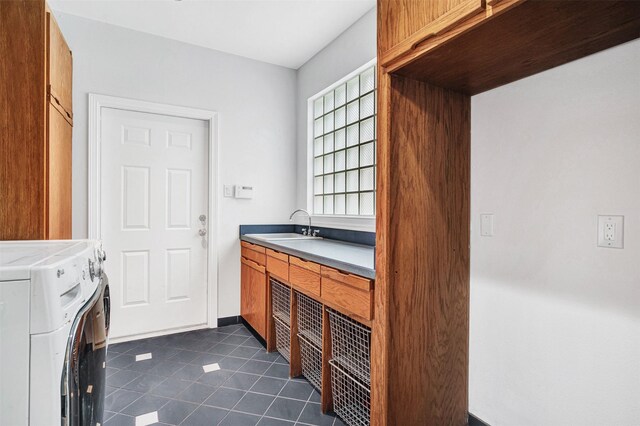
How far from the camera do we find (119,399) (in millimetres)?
1897

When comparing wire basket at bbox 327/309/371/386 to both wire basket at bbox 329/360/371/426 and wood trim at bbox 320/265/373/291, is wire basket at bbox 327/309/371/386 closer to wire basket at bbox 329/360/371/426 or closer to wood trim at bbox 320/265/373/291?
wire basket at bbox 329/360/371/426

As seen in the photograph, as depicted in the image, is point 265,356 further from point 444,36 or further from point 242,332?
point 444,36

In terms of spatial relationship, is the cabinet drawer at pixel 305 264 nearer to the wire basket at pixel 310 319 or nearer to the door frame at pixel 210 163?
the wire basket at pixel 310 319

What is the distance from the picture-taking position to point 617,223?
110cm

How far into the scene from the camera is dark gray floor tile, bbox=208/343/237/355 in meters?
2.53

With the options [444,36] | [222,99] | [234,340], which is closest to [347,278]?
[444,36]

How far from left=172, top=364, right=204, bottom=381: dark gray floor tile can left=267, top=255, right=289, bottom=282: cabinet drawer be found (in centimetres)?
82

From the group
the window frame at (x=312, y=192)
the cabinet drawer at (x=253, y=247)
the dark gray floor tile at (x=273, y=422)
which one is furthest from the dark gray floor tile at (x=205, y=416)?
the window frame at (x=312, y=192)

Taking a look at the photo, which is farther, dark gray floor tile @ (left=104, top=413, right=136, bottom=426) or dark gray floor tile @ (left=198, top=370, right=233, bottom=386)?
dark gray floor tile @ (left=198, top=370, right=233, bottom=386)

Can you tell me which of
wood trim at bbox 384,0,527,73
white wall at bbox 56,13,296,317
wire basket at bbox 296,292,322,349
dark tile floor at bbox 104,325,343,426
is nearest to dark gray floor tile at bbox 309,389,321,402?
dark tile floor at bbox 104,325,343,426

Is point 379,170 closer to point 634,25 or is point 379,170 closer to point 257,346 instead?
point 634,25

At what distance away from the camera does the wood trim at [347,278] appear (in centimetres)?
143

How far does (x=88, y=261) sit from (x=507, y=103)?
1.77 m

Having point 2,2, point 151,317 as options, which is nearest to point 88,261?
point 2,2
